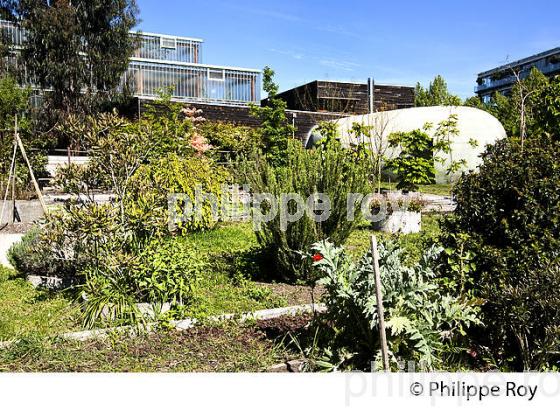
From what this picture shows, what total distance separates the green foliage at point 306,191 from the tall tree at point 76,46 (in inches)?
879

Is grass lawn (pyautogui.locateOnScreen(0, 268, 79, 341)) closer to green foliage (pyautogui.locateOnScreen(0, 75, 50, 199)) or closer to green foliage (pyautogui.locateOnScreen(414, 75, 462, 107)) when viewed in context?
green foliage (pyautogui.locateOnScreen(0, 75, 50, 199))

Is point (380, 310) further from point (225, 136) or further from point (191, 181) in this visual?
point (225, 136)

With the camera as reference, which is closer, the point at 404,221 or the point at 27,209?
the point at 404,221

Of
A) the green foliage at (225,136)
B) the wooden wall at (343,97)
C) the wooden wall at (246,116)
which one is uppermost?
the wooden wall at (343,97)

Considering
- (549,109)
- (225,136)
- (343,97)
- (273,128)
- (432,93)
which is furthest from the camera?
(432,93)

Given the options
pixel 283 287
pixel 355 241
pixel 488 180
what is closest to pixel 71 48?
pixel 355 241

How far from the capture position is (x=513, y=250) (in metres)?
4.15

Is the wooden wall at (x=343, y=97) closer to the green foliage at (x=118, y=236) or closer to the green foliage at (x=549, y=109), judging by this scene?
the green foliage at (x=549, y=109)

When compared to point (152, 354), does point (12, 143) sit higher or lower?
higher

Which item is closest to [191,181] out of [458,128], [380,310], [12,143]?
[380,310]

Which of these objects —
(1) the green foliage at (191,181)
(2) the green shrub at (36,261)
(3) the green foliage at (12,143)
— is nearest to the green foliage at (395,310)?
(2) the green shrub at (36,261)

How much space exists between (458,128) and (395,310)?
16941mm

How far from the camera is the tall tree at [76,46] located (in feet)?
83.6

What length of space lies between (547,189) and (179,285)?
11.2 ft
